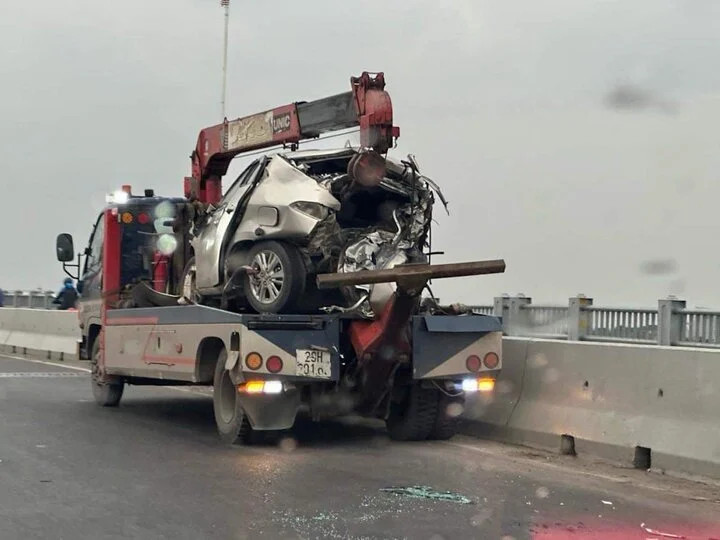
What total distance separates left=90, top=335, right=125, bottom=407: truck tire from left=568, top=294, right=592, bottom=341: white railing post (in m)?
7.39

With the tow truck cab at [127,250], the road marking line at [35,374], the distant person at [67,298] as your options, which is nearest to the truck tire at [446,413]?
the tow truck cab at [127,250]

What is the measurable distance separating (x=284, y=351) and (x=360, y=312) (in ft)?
2.87

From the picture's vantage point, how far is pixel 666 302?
48.8 feet

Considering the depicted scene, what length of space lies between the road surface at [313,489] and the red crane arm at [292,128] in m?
3.13

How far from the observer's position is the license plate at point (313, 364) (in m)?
9.20

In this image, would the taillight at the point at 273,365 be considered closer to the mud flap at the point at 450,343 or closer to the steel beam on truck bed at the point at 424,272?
the steel beam on truck bed at the point at 424,272

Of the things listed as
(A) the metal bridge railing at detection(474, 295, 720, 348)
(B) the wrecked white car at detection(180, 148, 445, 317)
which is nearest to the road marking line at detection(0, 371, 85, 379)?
(B) the wrecked white car at detection(180, 148, 445, 317)

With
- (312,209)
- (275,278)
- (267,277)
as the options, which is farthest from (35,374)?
(312,209)

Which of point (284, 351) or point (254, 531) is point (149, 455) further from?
point (254, 531)

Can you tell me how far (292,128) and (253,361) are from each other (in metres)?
3.24

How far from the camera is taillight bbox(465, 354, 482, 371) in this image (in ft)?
32.2

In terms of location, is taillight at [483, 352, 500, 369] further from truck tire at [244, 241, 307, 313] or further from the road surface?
truck tire at [244, 241, 307, 313]

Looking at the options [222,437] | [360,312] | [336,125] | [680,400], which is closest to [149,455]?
[222,437]

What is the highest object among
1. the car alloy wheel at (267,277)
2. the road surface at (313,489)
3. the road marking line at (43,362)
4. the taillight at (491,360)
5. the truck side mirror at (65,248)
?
the truck side mirror at (65,248)
